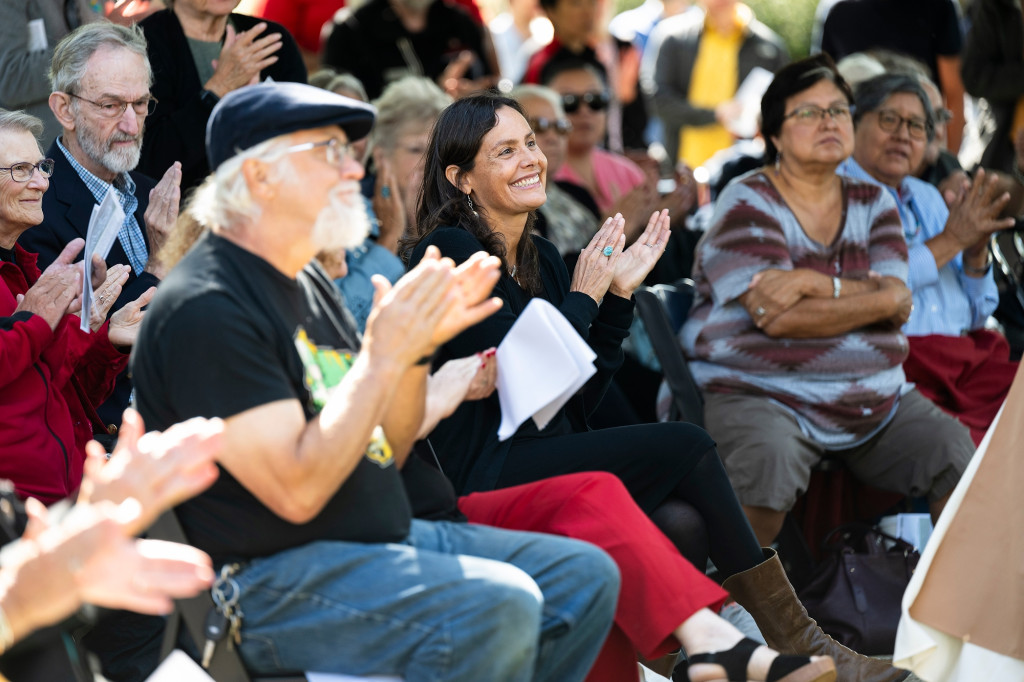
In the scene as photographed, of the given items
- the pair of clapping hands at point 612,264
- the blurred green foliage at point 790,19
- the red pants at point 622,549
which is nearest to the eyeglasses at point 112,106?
the pair of clapping hands at point 612,264

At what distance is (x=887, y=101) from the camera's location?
17.1 ft

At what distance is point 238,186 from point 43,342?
96cm

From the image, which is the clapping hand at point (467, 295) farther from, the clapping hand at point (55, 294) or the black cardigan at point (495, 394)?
the clapping hand at point (55, 294)

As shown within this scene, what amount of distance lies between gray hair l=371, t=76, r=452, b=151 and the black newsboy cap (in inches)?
109

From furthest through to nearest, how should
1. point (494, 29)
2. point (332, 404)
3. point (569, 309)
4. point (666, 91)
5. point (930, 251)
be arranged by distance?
point (494, 29) < point (666, 91) < point (930, 251) < point (569, 309) < point (332, 404)

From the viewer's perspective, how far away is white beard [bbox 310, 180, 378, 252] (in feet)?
8.48

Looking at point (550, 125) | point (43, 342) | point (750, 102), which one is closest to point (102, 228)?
point (43, 342)

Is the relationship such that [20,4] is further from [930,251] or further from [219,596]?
[930,251]

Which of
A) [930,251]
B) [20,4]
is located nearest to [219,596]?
[20,4]

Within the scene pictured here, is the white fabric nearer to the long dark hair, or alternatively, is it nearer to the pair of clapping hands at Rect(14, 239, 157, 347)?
the long dark hair

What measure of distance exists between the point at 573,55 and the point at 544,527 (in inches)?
173

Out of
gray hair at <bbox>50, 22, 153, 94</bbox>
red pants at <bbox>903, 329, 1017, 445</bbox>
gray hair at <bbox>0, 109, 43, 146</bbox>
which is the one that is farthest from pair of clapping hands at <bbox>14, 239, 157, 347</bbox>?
red pants at <bbox>903, 329, 1017, 445</bbox>

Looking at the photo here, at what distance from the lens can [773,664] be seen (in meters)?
2.82

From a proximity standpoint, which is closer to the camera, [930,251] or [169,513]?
[169,513]
